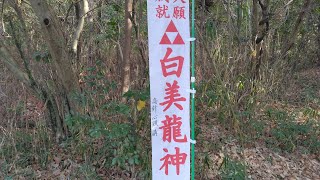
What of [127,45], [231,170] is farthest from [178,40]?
[231,170]

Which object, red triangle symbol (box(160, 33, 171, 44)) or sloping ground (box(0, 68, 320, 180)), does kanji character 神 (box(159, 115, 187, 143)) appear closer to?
red triangle symbol (box(160, 33, 171, 44))

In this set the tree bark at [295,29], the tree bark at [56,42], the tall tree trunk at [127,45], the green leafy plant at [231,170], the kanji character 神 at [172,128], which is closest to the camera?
the kanji character 神 at [172,128]

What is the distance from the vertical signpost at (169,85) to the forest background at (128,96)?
0.49m

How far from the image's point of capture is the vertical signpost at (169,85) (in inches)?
110

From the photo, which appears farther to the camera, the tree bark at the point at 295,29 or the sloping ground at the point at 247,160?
the tree bark at the point at 295,29

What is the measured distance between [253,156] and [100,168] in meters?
2.08

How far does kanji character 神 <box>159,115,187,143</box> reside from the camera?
2.89 metres

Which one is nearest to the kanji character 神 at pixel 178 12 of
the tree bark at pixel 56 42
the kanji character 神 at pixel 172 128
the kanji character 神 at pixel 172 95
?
the kanji character 神 at pixel 172 95

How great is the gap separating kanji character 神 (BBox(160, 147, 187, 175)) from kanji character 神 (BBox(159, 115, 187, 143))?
100mm

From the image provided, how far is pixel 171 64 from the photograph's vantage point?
2.84 m

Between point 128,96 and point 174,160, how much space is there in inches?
31.4

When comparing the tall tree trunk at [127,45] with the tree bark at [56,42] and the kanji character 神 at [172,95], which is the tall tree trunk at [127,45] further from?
the kanji character 神 at [172,95]

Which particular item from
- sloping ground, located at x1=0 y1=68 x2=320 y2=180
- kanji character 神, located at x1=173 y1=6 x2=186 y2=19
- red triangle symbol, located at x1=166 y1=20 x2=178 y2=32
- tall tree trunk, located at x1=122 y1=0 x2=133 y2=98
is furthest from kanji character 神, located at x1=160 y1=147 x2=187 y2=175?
tall tree trunk, located at x1=122 y1=0 x2=133 y2=98

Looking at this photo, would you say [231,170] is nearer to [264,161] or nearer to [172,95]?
[264,161]
